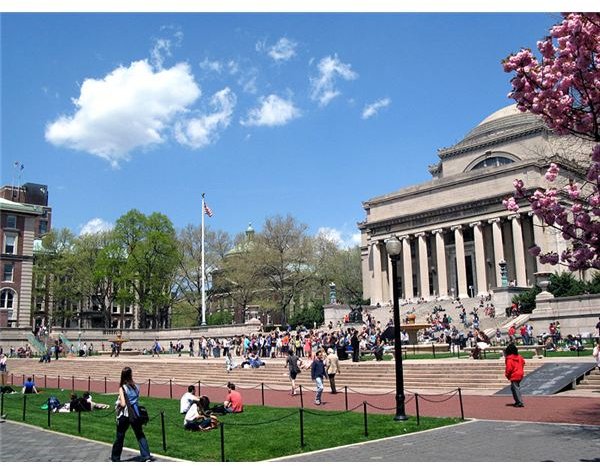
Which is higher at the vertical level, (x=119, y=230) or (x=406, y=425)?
(x=119, y=230)

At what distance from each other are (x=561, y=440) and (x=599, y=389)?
942 cm

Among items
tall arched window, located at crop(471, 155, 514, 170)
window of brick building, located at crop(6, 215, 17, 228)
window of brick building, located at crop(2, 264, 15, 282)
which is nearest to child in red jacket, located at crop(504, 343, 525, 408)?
tall arched window, located at crop(471, 155, 514, 170)

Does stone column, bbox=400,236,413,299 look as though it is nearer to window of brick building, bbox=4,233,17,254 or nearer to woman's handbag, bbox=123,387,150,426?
window of brick building, bbox=4,233,17,254

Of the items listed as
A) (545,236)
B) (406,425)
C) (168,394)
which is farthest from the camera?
(545,236)

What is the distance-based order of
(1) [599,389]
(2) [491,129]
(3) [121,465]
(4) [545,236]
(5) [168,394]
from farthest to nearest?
(2) [491,129] → (4) [545,236] → (5) [168,394] → (1) [599,389] → (3) [121,465]

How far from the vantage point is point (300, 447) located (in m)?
13.1

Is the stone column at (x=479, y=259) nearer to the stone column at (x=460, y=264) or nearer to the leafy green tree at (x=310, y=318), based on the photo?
the stone column at (x=460, y=264)

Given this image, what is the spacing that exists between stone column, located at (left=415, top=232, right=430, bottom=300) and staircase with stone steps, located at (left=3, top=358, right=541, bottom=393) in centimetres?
3897

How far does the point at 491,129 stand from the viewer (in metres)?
81.8

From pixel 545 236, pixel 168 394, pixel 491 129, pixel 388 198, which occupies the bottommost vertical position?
pixel 168 394

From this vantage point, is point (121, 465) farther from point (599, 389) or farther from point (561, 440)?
point (599, 389)

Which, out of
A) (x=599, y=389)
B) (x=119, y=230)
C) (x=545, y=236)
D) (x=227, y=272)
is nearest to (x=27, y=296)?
(x=119, y=230)

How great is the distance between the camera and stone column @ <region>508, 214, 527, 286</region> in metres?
62.6

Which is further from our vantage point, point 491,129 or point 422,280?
point 491,129
